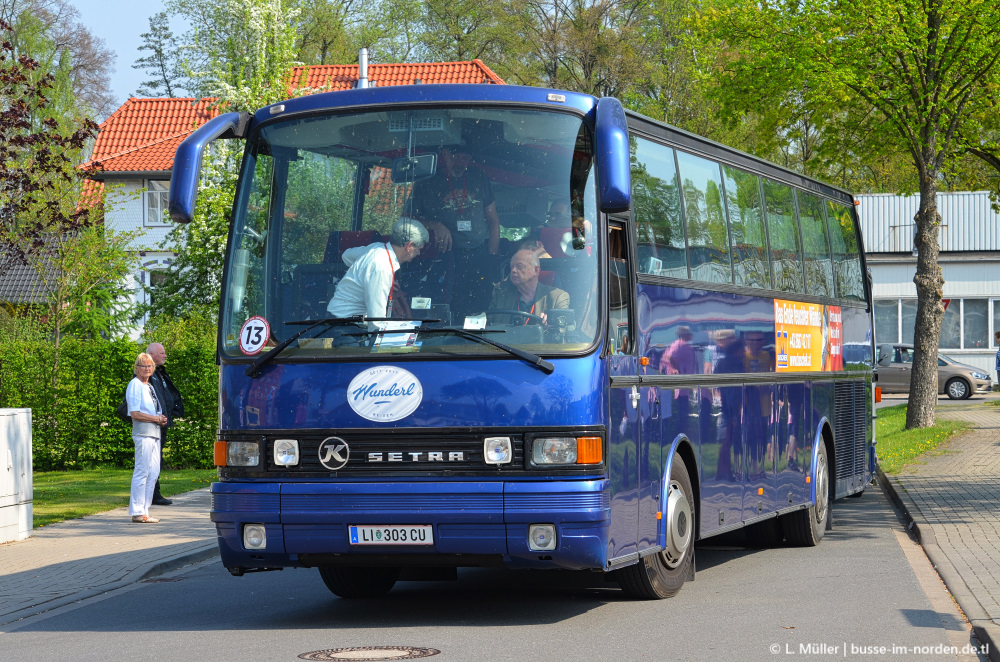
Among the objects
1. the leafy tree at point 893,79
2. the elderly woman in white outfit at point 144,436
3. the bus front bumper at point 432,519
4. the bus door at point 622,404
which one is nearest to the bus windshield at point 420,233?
the bus door at point 622,404

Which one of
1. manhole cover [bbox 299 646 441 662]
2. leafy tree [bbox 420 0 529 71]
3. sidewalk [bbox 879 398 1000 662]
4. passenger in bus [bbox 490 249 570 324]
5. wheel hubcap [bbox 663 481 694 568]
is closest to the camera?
manhole cover [bbox 299 646 441 662]

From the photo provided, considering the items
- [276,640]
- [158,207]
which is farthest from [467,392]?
[158,207]

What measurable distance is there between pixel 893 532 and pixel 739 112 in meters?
12.8

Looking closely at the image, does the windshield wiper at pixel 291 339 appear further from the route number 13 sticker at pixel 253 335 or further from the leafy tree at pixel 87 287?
the leafy tree at pixel 87 287

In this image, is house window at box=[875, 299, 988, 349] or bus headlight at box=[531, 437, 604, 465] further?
house window at box=[875, 299, 988, 349]

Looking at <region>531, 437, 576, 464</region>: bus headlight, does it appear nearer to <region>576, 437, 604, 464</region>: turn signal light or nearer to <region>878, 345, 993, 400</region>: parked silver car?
<region>576, 437, 604, 464</region>: turn signal light

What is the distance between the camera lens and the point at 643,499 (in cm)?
864

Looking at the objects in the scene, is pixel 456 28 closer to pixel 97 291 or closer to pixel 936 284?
pixel 97 291

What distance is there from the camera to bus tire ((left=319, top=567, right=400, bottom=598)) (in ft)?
31.9

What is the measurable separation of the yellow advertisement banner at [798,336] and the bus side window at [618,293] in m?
3.68

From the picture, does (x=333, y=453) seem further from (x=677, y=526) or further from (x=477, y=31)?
(x=477, y=31)

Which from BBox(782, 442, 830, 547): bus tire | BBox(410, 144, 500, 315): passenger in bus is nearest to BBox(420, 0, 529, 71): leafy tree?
BBox(782, 442, 830, 547): bus tire

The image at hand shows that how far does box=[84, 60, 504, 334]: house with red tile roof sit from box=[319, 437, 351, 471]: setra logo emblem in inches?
1579

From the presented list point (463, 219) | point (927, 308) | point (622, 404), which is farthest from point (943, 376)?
point (463, 219)
